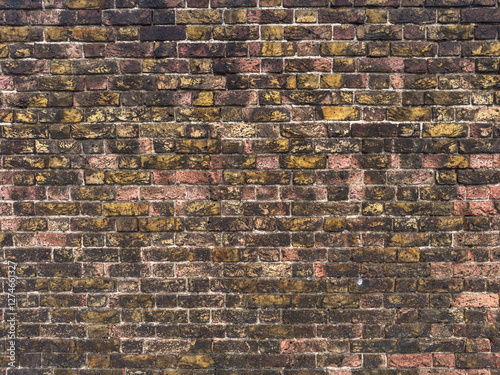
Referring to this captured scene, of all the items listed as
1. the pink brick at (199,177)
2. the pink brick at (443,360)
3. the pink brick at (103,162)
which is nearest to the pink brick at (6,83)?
the pink brick at (103,162)

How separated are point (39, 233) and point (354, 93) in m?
2.05

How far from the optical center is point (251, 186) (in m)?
1.69

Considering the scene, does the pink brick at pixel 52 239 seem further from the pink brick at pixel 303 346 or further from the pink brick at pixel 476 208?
the pink brick at pixel 476 208

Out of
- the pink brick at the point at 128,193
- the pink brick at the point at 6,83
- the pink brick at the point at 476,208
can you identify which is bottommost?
the pink brick at the point at 476,208

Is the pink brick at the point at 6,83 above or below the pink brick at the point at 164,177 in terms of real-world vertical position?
above

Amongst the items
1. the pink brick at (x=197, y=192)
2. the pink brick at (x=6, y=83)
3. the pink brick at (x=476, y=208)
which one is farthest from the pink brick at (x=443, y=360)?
the pink brick at (x=6, y=83)

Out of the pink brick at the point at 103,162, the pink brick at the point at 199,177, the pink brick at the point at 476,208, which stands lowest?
the pink brick at the point at 476,208

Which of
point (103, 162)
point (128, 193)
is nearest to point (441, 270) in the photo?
point (128, 193)

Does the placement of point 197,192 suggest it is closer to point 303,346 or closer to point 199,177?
point 199,177

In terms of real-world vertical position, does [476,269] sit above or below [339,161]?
below

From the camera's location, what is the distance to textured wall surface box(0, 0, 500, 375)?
1.67 metres

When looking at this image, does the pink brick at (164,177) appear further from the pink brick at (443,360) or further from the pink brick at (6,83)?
the pink brick at (443,360)

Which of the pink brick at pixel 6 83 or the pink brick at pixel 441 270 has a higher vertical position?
the pink brick at pixel 6 83

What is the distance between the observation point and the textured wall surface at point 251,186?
1.67m
